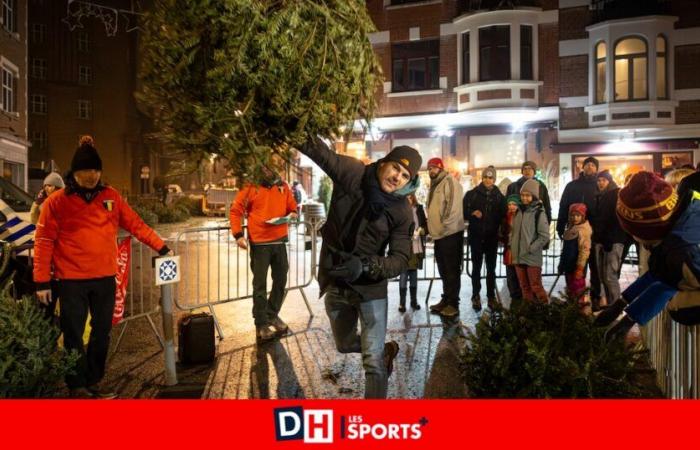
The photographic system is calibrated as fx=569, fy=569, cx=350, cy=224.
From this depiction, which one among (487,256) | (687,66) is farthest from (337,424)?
(687,66)

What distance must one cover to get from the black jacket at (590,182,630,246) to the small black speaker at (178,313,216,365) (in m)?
5.24

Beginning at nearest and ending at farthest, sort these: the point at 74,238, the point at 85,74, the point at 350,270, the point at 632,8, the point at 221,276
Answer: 1. the point at 350,270
2. the point at 74,238
3. the point at 221,276
4. the point at 632,8
5. the point at 85,74

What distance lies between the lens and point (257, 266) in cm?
648

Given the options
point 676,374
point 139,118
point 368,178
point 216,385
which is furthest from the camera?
point 139,118

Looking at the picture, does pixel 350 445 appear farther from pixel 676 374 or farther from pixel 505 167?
pixel 505 167

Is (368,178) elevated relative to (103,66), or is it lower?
lower

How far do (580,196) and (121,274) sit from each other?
631cm

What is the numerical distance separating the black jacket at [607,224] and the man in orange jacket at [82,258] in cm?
611

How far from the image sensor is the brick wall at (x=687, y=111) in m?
18.5

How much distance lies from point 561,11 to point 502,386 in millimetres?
18947

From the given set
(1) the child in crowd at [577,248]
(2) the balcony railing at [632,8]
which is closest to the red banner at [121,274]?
(1) the child in crowd at [577,248]

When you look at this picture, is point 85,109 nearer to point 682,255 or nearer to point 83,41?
point 83,41

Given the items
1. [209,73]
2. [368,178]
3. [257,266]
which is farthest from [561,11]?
[209,73]

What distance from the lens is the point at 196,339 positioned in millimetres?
5715
